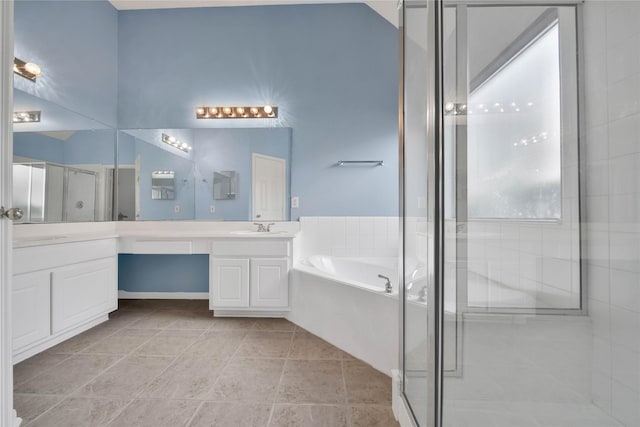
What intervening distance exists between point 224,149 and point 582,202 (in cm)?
307

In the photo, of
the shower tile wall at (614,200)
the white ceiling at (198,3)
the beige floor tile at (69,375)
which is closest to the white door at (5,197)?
the beige floor tile at (69,375)

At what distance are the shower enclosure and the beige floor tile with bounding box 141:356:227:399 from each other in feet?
3.71

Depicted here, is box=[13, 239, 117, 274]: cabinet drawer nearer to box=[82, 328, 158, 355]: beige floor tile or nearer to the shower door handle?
box=[82, 328, 158, 355]: beige floor tile

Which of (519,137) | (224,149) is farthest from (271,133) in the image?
(519,137)

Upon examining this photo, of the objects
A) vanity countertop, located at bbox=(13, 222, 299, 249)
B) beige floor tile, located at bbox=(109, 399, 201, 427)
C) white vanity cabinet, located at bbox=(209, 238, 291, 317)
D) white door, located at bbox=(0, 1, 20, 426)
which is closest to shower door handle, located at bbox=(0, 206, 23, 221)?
white door, located at bbox=(0, 1, 20, 426)

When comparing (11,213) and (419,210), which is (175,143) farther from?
(419,210)

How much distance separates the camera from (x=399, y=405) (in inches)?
54.7

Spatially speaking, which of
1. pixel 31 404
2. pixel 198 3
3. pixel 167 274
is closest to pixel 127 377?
pixel 31 404

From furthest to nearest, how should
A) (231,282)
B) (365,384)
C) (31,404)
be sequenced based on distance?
1. (231,282)
2. (365,384)
3. (31,404)

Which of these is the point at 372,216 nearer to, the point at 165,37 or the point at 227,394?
the point at 227,394

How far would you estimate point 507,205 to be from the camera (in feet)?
3.00

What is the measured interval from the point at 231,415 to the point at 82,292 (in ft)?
5.77

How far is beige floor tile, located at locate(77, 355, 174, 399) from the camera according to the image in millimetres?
1595

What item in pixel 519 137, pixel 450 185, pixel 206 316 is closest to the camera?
pixel 519 137
